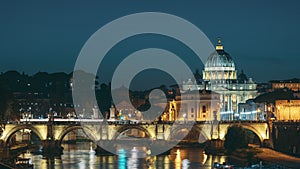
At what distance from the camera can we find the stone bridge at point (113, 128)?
7700 cm

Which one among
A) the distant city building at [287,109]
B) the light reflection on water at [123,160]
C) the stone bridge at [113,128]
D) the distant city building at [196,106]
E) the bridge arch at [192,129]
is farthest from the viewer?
the distant city building at [196,106]

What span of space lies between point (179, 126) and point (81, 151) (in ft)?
31.3

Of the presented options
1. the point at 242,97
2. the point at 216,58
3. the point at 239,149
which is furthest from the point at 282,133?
the point at 216,58

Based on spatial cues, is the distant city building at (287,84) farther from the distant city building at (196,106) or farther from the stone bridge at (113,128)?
the stone bridge at (113,128)

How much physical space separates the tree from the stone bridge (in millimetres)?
3265

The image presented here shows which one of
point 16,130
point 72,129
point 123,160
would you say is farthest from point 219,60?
point 123,160

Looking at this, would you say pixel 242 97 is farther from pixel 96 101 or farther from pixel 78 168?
pixel 78 168

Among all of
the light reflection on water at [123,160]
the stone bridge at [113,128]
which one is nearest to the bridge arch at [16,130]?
the stone bridge at [113,128]

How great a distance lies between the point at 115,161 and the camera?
227 ft

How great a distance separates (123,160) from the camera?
70.2m

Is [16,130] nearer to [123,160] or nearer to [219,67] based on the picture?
[123,160]

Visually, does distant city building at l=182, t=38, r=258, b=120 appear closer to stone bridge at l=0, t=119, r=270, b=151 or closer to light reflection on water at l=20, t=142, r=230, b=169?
stone bridge at l=0, t=119, r=270, b=151

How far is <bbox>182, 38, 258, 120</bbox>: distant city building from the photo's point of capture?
449ft

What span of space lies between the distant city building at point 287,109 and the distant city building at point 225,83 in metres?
25.7
